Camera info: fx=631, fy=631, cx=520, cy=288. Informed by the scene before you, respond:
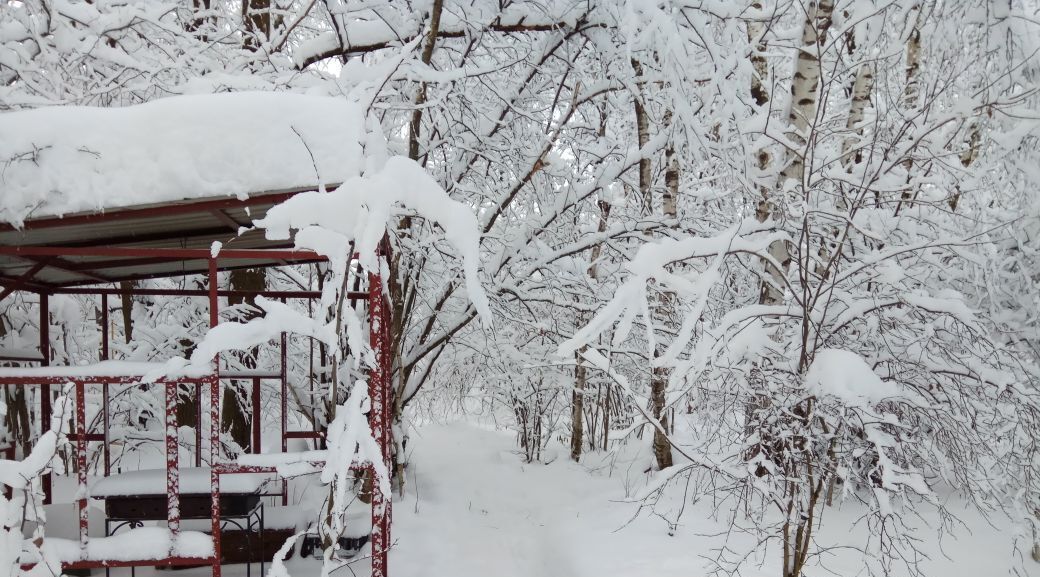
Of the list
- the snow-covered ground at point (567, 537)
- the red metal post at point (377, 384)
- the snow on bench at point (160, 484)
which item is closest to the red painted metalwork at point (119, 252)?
the red metal post at point (377, 384)

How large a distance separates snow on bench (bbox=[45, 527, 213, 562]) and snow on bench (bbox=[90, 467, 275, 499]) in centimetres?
44

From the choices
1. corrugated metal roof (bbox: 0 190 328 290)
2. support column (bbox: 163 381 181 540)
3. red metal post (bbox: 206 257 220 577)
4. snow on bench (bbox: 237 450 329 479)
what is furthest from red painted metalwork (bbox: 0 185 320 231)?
snow on bench (bbox: 237 450 329 479)

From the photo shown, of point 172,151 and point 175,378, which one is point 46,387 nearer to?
point 175,378

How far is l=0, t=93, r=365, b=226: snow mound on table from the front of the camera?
11.5ft

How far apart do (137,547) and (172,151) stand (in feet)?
8.04

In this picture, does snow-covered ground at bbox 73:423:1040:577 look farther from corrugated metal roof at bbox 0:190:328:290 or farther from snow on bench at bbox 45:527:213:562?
corrugated metal roof at bbox 0:190:328:290

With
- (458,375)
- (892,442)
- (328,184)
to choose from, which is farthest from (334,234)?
(458,375)

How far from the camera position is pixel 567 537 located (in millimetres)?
7320

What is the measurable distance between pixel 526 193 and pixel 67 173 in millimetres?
5850

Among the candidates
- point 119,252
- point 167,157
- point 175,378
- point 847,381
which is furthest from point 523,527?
point 167,157

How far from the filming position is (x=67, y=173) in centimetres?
353

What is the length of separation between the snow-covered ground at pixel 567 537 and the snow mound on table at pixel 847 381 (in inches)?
57.9

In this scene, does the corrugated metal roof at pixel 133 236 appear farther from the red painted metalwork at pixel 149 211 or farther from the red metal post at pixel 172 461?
the red metal post at pixel 172 461

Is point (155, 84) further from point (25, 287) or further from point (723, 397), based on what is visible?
point (723, 397)
